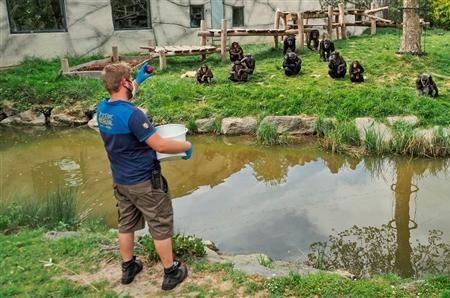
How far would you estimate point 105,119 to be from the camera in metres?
3.36

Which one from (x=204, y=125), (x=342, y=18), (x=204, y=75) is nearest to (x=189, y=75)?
(x=204, y=75)

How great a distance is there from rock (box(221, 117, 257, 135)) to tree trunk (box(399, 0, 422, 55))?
4.77 metres

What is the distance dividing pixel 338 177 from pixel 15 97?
7393 millimetres

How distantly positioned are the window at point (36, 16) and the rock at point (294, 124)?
797 centimetres

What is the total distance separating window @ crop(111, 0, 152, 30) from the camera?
14844 mm

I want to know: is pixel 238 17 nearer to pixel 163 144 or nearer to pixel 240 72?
pixel 240 72

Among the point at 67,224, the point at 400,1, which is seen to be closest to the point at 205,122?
the point at 67,224

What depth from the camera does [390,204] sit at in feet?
20.1

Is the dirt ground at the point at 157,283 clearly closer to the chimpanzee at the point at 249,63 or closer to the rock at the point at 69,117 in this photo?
the rock at the point at 69,117

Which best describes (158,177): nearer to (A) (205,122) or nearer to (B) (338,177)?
(B) (338,177)

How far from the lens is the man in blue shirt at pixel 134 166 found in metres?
3.30

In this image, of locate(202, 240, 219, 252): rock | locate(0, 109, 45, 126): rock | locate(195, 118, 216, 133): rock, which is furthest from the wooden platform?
locate(202, 240, 219, 252): rock

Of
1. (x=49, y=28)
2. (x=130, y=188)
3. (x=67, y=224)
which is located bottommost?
(x=67, y=224)

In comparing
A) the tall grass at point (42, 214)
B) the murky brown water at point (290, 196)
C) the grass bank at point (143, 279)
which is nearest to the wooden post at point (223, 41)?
the murky brown water at point (290, 196)
